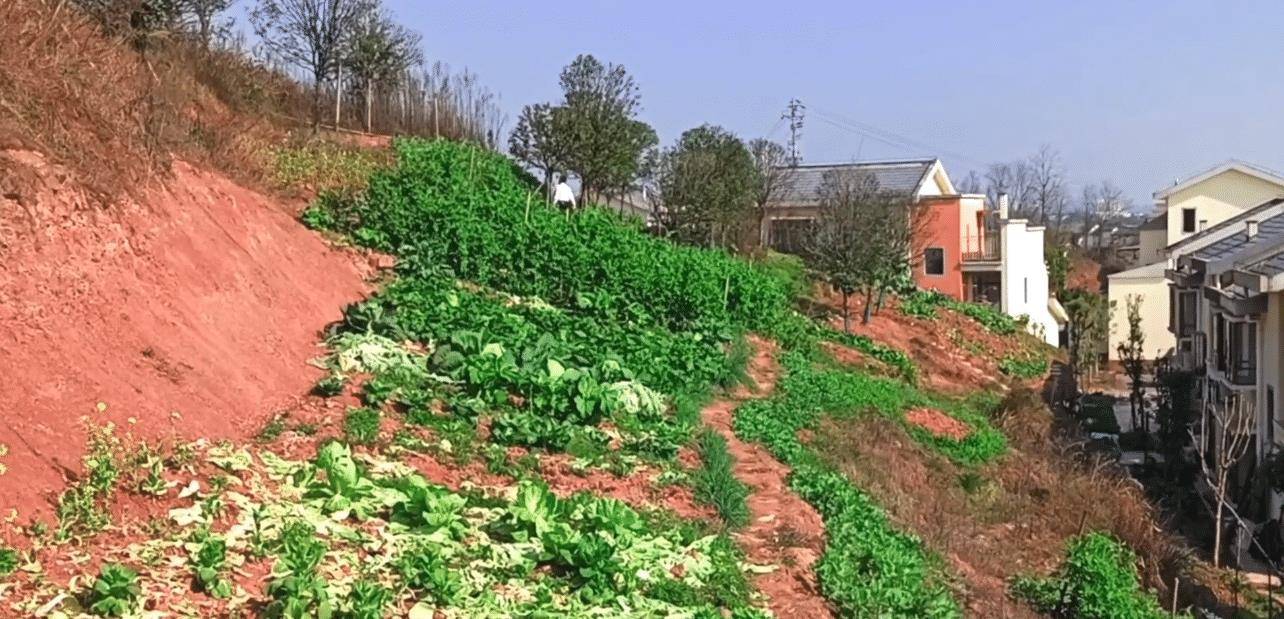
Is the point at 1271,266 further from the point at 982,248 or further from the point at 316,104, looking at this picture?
the point at 982,248

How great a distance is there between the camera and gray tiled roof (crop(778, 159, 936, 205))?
3244 cm

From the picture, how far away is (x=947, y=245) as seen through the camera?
33.2m

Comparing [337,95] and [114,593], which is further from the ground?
[337,95]

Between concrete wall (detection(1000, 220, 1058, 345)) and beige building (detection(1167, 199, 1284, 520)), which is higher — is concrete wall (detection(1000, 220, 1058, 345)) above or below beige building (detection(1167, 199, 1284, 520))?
above

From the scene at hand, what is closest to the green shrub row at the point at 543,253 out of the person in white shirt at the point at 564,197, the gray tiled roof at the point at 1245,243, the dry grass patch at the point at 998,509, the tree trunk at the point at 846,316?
the person in white shirt at the point at 564,197

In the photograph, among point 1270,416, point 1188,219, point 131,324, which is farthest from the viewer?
point 1188,219

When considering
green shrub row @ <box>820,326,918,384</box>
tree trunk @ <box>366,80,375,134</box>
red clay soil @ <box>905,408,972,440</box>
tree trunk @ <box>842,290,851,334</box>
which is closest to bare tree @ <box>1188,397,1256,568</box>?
red clay soil @ <box>905,408,972,440</box>

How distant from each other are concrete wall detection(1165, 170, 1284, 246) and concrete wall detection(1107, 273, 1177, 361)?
2.96 meters

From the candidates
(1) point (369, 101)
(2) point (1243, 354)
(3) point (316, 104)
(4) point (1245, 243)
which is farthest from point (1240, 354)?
(3) point (316, 104)

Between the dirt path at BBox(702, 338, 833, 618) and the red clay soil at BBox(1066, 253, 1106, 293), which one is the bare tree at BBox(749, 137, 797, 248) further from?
the red clay soil at BBox(1066, 253, 1106, 293)

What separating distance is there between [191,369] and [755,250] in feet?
61.8

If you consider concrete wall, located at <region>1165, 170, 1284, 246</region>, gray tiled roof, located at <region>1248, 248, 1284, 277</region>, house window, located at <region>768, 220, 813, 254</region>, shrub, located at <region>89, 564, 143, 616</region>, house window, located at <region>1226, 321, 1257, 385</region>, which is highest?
concrete wall, located at <region>1165, 170, 1284, 246</region>

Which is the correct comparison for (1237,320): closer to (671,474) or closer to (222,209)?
(671,474)

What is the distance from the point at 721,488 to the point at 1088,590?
309 cm
